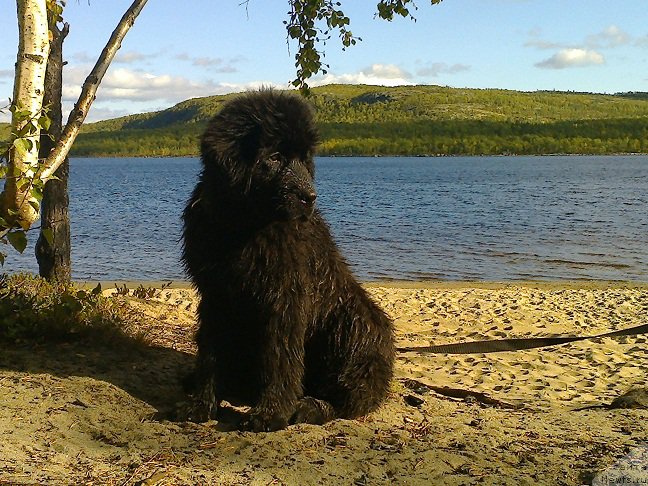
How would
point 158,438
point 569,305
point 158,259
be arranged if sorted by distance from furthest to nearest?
point 158,259 → point 569,305 → point 158,438

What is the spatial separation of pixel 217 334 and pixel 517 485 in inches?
78.0

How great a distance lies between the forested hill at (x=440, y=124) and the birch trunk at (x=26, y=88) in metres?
84.3

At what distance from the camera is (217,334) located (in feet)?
14.8

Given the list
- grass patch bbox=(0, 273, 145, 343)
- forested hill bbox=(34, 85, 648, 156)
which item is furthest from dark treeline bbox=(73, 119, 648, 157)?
grass patch bbox=(0, 273, 145, 343)

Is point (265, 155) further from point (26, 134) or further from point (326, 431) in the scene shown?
point (326, 431)

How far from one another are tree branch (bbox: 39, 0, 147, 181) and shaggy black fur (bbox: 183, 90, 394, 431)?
1.26 m

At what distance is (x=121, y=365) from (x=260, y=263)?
5.73 feet

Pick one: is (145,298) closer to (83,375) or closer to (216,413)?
(83,375)

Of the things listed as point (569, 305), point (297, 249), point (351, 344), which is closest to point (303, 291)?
point (297, 249)

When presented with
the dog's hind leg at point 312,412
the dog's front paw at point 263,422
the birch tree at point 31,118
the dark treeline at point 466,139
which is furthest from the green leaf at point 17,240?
the dark treeline at point 466,139

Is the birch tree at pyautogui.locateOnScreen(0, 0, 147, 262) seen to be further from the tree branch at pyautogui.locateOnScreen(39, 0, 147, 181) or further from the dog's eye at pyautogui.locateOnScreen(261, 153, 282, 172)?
the dog's eye at pyautogui.locateOnScreen(261, 153, 282, 172)

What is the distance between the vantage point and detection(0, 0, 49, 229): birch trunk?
4.62m

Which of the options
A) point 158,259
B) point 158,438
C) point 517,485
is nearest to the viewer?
point 517,485

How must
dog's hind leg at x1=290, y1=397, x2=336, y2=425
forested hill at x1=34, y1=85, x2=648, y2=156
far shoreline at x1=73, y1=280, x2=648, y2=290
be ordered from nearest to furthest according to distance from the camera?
dog's hind leg at x1=290, y1=397, x2=336, y2=425
far shoreline at x1=73, y1=280, x2=648, y2=290
forested hill at x1=34, y1=85, x2=648, y2=156
